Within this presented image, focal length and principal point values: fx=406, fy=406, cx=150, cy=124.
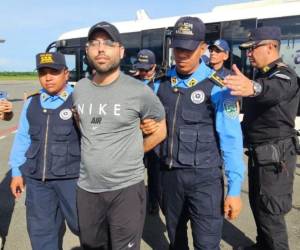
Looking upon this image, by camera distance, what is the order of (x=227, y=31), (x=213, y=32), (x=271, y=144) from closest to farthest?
(x=271, y=144) → (x=227, y=31) → (x=213, y=32)

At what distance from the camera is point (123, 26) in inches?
518

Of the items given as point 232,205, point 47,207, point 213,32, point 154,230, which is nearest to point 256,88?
point 232,205

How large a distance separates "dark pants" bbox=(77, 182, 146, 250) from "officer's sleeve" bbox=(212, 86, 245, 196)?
22.7 inches

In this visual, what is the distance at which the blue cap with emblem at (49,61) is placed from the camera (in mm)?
2975

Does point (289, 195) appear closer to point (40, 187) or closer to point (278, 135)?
point (278, 135)

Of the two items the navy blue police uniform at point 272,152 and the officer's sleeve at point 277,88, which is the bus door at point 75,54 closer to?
the navy blue police uniform at point 272,152

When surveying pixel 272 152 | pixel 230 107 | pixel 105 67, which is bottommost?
pixel 272 152

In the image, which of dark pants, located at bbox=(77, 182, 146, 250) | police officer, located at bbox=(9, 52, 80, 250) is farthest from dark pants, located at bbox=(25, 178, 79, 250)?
dark pants, located at bbox=(77, 182, 146, 250)

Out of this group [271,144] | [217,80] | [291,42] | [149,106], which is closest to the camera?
[149,106]

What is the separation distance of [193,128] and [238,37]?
7849 millimetres

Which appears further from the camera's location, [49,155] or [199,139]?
[49,155]

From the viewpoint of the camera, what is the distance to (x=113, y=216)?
255cm

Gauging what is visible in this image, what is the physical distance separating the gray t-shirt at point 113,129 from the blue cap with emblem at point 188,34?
0.38m

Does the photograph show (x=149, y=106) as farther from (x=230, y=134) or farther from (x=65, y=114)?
(x=65, y=114)
